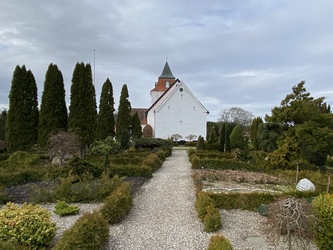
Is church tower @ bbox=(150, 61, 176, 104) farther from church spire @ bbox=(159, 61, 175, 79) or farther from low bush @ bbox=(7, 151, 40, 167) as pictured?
low bush @ bbox=(7, 151, 40, 167)

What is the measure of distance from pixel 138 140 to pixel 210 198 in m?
18.3

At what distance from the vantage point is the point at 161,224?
6.06 meters

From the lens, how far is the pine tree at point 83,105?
59.5ft

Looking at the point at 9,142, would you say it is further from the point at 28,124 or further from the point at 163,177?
the point at 163,177

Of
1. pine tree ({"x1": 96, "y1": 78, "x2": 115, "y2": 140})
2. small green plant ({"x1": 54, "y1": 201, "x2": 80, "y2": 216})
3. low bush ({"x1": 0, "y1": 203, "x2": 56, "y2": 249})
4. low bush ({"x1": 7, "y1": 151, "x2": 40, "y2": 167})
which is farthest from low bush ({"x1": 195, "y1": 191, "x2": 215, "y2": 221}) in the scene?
pine tree ({"x1": 96, "y1": 78, "x2": 115, "y2": 140})

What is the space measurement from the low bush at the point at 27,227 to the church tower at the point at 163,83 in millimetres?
39261

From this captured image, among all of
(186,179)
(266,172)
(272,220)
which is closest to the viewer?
(272,220)

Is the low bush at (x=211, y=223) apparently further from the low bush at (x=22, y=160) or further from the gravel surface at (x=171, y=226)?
the low bush at (x=22, y=160)

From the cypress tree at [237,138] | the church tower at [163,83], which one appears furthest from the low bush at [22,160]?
the church tower at [163,83]

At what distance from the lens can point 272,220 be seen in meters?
4.11

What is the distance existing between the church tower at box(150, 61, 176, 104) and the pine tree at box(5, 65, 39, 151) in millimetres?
26314

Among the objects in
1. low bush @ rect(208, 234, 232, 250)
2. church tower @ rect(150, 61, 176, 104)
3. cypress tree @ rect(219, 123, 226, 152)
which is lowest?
low bush @ rect(208, 234, 232, 250)

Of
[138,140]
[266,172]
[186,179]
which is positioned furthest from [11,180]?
[138,140]

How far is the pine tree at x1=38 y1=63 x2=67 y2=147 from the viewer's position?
17344 millimetres
